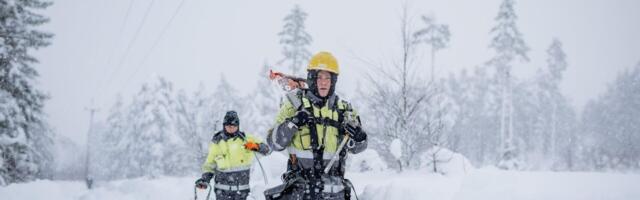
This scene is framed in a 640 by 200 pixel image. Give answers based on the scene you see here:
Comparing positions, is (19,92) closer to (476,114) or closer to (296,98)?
→ (296,98)

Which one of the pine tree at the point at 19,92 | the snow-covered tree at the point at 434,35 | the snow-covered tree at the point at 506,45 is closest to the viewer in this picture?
the pine tree at the point at 19,92

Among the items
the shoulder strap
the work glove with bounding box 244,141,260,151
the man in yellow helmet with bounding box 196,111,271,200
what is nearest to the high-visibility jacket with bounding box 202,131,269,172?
the man in yellow helmet with bounding box 196,111,271,200

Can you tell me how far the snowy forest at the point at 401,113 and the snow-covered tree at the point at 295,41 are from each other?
0.22 feet

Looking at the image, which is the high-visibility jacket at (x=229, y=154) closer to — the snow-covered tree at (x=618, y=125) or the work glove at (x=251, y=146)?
the work glove at (x=251, y=146)

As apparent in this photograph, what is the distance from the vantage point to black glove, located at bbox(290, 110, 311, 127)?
4.16 meters

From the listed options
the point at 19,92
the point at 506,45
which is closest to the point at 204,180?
the point at 19,92

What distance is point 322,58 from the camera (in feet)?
14.7

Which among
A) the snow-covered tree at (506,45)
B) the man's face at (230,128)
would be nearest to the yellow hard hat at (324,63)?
the man's face at (230,128)

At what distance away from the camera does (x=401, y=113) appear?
36.3ft

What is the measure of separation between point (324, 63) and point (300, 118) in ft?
2.06

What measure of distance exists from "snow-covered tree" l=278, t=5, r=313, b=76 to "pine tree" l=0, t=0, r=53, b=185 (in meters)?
13.7

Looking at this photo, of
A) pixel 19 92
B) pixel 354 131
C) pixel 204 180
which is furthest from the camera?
pixel 19 92

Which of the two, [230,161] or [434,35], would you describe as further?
[434,35]

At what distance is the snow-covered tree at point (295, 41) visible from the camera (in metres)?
29.5
